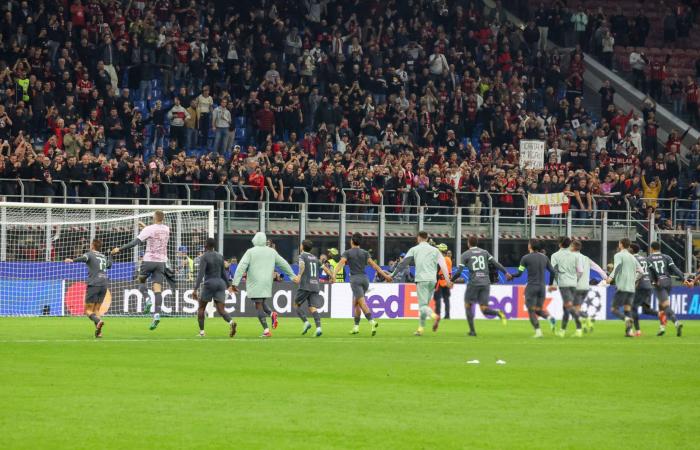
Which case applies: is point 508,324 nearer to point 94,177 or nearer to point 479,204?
point 479,204

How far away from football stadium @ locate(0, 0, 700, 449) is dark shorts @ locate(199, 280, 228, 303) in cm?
3

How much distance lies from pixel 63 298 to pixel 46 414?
72.3ft

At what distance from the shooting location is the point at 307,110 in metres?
42.3

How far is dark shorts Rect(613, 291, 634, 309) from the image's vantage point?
2916 cm

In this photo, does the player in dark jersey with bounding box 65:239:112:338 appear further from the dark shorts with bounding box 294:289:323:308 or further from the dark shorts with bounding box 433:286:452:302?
the dark shorts with bounding box 433:286:452:302

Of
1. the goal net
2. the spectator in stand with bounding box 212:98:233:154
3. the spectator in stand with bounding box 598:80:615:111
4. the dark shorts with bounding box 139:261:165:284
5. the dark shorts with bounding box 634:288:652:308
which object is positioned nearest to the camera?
the dark shorts with bounding box 139:261:165:284

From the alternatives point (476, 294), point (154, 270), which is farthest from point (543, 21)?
point (154, 270)

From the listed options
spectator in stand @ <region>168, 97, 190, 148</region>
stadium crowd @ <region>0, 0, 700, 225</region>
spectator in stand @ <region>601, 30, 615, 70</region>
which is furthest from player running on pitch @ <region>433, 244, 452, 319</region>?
spectator in stand @ <region>601, 30, 615, 70</region>

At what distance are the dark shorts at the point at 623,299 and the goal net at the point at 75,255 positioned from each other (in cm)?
1011

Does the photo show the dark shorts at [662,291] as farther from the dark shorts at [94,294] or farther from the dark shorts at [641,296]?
the dark shorts at [94,294]

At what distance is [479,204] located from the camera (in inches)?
1597

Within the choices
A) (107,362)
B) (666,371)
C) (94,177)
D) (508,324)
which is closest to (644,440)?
(666,371)

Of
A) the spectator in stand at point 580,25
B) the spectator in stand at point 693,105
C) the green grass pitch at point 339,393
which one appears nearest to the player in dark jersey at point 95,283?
the green grass pitch at point 339,393

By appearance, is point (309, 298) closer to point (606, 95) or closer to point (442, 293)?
point (442, 293)
